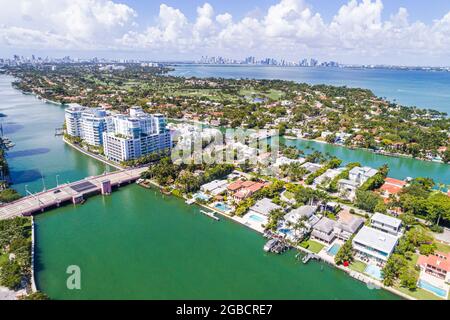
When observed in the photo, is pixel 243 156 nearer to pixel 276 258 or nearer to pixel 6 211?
pixel 276 258

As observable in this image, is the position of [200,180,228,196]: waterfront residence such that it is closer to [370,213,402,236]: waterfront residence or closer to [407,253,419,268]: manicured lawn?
[370,213,402,236]: waterfront residence

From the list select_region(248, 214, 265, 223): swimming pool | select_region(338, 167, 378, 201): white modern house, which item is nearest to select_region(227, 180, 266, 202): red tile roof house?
select_region(248, 214, 265, 223): swimming pool

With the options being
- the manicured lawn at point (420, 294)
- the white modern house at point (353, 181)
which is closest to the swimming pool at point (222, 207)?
the white modern house at point (353, 181)

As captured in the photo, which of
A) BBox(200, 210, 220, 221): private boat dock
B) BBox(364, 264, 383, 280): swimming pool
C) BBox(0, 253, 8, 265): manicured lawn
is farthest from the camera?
BBox(200, 210, 220, 221): private boat dock

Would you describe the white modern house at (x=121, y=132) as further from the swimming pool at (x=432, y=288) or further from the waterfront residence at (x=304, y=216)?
the swimming pool at (x=432, y=288)

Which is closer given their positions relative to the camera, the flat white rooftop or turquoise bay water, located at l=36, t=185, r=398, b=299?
turquoise bay water, located at l=36, t=185, r=398, b=299

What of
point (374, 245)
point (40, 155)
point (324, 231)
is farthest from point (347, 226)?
point (40, 155)
